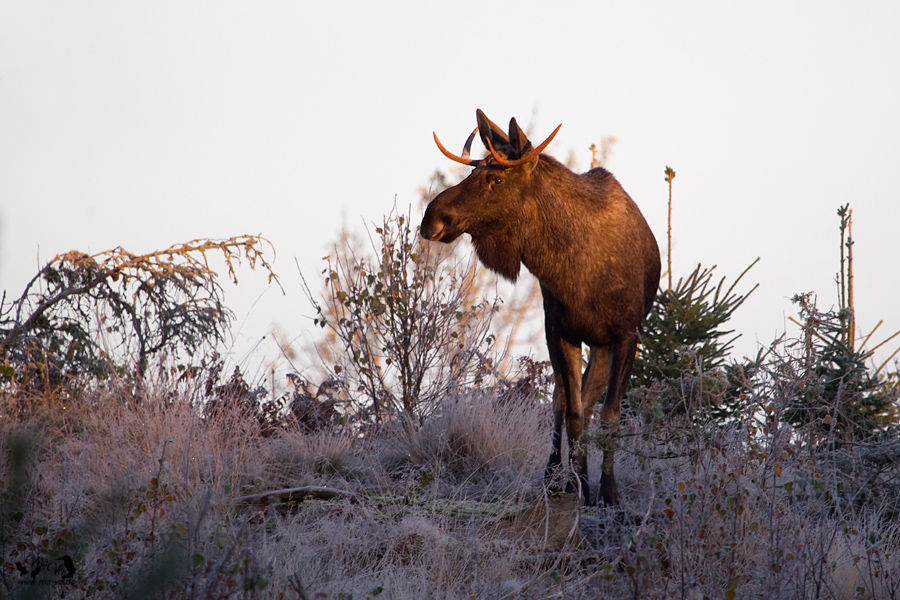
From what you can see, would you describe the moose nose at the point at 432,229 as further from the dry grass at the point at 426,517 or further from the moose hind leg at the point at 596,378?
the dry grass at the point at 426,517

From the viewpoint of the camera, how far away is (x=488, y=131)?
18.6 feet

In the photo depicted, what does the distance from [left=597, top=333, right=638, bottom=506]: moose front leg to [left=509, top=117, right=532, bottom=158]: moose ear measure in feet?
4.82

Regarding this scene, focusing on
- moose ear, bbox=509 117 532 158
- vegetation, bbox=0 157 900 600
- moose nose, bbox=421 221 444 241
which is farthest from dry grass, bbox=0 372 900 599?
moose ear, bbox=509 117 532 158

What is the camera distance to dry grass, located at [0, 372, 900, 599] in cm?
355

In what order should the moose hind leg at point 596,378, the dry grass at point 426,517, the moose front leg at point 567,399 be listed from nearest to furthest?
1. the dry grass at point 426,517
2. the moose front leg at point 567,399
3. the moose hind leg at point 596,378

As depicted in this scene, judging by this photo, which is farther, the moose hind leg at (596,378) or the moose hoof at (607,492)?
the moose hind leg at (596,378)

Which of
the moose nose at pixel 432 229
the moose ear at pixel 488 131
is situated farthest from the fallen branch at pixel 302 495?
the moose ear at pixel 488 131

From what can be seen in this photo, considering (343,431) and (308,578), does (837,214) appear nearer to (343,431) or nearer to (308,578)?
(343,431)

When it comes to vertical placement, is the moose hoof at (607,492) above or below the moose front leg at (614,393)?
below

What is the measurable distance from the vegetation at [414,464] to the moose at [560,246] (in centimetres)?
47

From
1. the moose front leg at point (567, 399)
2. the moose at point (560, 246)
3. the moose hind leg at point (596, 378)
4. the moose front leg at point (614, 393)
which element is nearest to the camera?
the moose front leg at point (614, 393)

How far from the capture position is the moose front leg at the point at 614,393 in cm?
549

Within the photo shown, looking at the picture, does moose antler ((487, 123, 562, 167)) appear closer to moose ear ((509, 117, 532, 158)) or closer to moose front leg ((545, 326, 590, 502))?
moose ear ((509, 117, 532, 158))

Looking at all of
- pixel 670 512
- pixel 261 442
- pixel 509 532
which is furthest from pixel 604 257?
pixel 261 442
